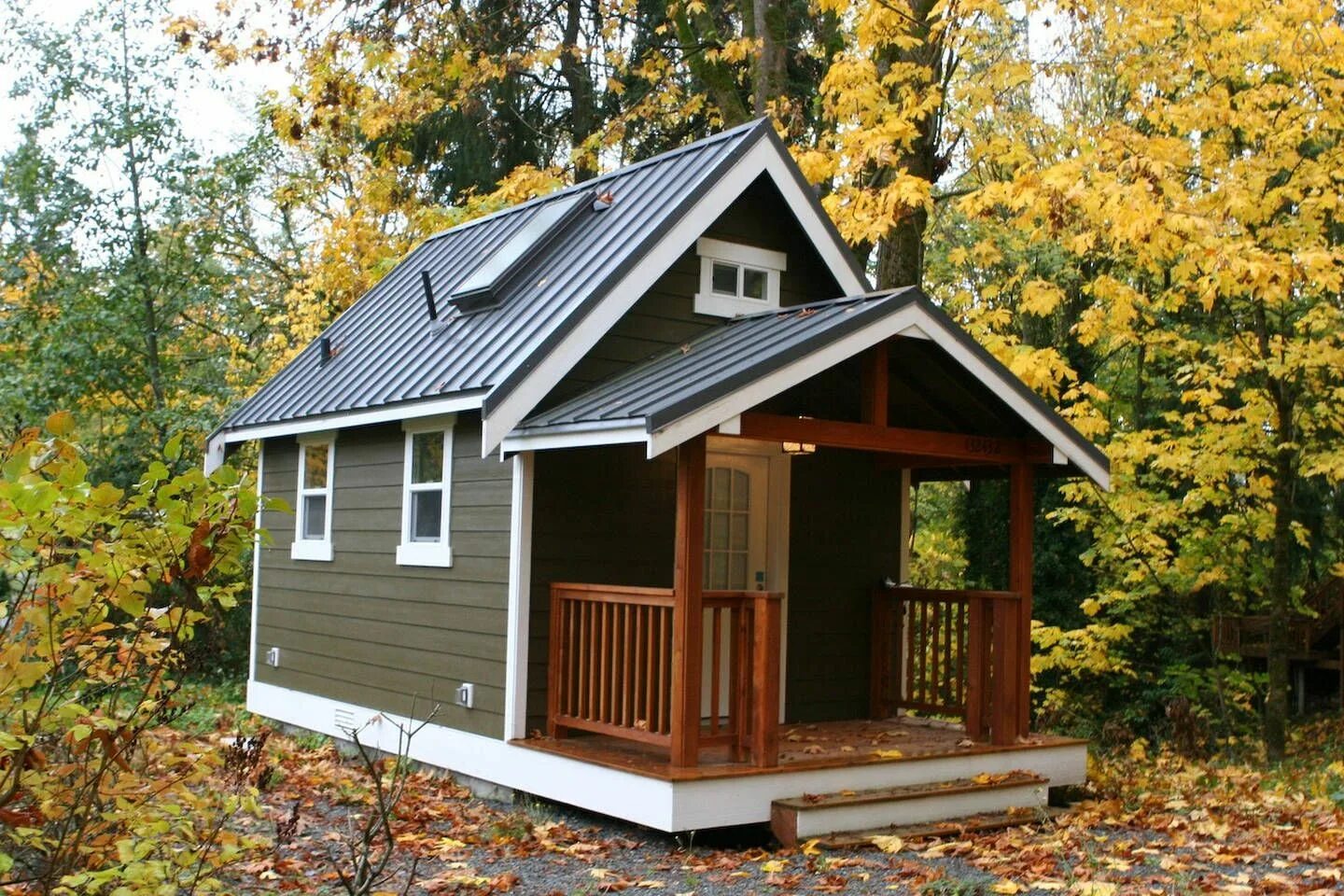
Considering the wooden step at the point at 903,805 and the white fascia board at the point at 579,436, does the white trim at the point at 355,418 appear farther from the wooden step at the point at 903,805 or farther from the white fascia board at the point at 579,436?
the wooden step at the point at 903,805

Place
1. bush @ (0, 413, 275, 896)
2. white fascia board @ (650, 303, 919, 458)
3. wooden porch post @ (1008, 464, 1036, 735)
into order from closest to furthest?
1. bush @ (0, 413, 275, 896)
2. white fascia board @ (650, 303, 919, 458)
3. wooden porch post @ (1008, 464, 1036, 735)

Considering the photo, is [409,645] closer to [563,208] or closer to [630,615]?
[630,615]

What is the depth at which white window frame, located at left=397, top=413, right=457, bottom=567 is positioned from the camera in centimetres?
1077

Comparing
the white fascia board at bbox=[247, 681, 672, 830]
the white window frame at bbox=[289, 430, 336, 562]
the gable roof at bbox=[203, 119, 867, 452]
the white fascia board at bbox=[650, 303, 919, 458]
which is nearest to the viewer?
the white fascia board at bbox=[650, 303, 919, 458]

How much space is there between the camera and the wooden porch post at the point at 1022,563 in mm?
10383

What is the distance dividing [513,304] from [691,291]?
4.74ft

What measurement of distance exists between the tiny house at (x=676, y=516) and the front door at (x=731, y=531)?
0.03 metres

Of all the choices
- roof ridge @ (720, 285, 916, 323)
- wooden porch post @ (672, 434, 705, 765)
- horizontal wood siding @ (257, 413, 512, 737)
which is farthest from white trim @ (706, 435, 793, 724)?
wooden porch post @ (672, 434, 705, 765)

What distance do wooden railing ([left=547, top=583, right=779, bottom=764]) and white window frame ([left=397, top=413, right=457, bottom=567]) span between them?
1.44 meters

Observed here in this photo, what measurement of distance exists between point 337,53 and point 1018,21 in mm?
8726

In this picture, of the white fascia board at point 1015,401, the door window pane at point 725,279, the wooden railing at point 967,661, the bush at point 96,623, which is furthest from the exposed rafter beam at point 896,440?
the bush at point 96,623

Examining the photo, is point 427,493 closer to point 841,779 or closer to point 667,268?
point 667,268

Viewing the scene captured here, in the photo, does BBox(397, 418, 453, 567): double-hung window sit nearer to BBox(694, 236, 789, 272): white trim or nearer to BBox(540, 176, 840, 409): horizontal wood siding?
BBox(540, 176, 840, 409): horizontal wood siding

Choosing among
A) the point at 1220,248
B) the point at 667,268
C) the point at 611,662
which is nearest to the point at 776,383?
the point at 667,268
